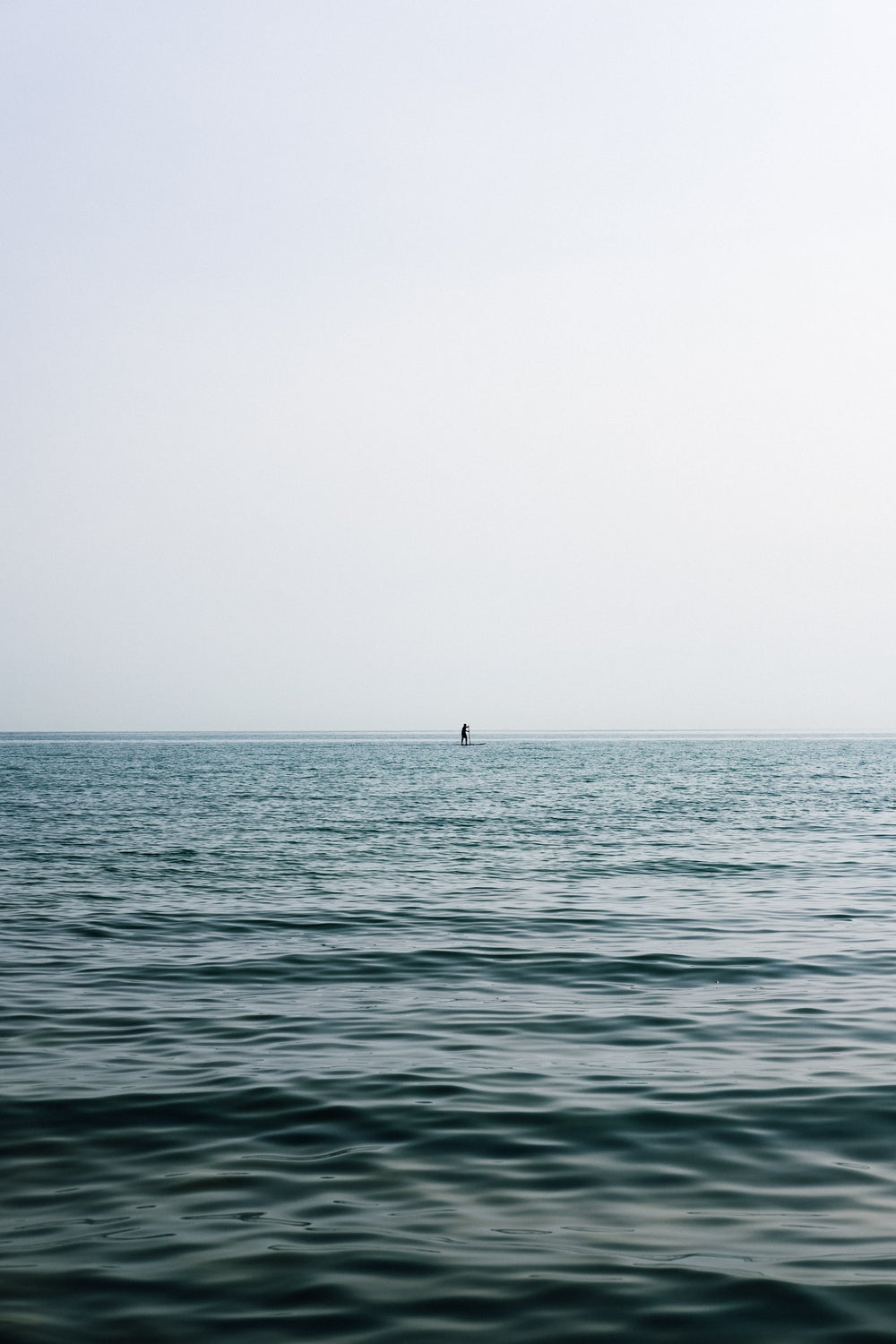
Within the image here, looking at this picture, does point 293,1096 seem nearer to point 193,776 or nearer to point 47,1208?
point 47,1208

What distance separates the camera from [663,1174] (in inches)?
293

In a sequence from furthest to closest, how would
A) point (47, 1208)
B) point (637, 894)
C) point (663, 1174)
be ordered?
point (637, 894), point (663, 1174), point (47, 1208)

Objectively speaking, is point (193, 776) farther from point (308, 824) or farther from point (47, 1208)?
point (47, 1208)

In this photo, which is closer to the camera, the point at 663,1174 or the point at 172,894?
the point at 663,1174

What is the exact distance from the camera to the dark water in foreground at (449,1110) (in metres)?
5.81

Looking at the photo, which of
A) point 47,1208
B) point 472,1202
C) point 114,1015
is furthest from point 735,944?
point 47,1208

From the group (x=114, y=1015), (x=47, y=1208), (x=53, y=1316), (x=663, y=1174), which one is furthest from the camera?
(x=114, y=1015)

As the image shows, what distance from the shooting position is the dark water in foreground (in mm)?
5812

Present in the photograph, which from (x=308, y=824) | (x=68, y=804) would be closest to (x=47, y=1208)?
(x=308, y=824)

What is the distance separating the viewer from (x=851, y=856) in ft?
86.9

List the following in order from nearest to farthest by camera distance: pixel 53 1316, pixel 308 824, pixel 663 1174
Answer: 1. pixel 53 1316
2. pixel 663 1174
3. pixel 308 824

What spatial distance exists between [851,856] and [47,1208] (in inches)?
892

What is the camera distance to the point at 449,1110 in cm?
874

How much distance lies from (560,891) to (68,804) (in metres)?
28.8
